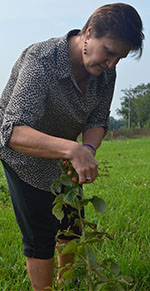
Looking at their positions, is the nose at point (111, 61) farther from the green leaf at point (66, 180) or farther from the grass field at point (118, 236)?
the grass field at point (118, 236)

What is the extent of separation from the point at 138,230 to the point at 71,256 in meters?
0.82

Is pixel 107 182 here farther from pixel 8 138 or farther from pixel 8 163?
pixel 8 138

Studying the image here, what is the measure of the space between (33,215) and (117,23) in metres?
0.97

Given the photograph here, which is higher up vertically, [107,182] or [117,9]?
[117,9]

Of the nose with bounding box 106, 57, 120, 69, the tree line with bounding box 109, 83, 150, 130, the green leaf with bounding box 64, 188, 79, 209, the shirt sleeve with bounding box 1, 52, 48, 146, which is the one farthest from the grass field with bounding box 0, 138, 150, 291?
the tree line with bounding box 109, 83, 150, 130

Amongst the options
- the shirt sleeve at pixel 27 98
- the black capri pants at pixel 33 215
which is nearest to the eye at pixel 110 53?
the shirt sleeve at pixel 27 98

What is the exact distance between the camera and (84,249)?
Answer: 1.19 metres

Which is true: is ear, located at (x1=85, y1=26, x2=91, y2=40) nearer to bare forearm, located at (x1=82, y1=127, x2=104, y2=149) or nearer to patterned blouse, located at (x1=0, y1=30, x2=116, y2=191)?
patterned blouse, located at (x1=0, y1=30, x2=116, y2=191)

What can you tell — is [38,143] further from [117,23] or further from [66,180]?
[117,23]

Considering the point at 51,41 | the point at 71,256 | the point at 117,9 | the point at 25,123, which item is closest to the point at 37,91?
the point at 25,123

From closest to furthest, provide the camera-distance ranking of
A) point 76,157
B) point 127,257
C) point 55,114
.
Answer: point 76,157 < point 55,114 < point 127,257

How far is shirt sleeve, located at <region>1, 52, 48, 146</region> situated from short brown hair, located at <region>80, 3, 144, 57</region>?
0.92 ft

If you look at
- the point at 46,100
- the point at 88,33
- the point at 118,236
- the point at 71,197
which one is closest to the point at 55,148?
the point at 71,197

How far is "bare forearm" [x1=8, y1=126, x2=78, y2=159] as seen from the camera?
1192 mm
